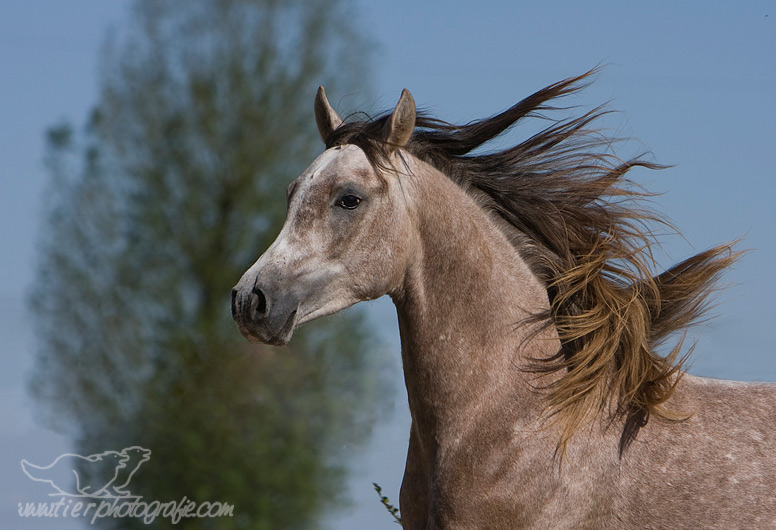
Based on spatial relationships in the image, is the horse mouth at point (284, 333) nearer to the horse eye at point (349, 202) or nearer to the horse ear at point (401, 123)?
the horse eye at point (349, 202)

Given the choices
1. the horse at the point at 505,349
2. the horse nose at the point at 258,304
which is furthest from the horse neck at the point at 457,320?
the horse nose at the point at 258,304

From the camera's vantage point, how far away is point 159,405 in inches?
420

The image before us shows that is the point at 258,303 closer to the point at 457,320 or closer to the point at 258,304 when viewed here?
the point at 258,304

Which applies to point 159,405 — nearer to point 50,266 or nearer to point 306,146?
point 50,266

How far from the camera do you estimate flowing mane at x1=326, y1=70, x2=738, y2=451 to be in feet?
12.7

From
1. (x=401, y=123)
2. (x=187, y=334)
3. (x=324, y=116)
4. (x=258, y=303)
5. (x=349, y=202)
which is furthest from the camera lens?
(x=187, y=334)

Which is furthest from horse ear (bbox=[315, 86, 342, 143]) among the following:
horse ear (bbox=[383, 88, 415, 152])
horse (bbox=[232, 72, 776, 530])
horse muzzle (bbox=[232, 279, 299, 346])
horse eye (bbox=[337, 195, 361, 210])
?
horse muzzle (bbox=[232, 279, 299, 346])

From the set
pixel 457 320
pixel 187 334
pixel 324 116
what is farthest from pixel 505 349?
pixel 187 334

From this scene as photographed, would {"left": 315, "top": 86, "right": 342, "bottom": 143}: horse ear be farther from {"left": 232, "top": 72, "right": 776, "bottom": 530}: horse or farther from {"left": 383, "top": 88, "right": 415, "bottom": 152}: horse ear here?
{"left": 383, "top": 88, "right": 415, "bottom": 152}: horse ear

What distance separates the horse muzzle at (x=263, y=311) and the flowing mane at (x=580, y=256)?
2.46 ft

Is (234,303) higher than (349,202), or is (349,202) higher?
(349,202)

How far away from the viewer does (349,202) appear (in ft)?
12.1

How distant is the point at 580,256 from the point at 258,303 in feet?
5.21

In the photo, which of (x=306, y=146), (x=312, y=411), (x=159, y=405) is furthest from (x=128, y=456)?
(x=306, y=146)
